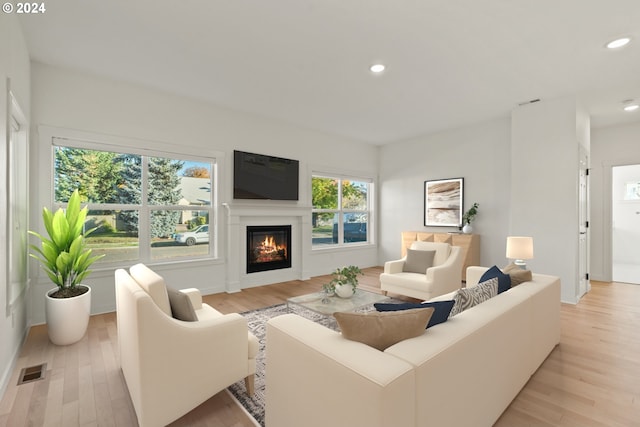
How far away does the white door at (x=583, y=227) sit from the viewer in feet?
14.2

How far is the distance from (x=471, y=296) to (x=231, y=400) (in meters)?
1.70

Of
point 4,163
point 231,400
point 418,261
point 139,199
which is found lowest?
point 231,400

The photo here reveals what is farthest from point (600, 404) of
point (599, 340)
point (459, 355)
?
point (459, 355)

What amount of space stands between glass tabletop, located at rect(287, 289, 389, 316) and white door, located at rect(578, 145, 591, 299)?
313 centimetres

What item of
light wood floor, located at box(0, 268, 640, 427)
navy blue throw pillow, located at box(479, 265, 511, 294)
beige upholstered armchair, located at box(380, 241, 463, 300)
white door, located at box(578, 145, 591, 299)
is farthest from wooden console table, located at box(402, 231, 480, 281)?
navy blue throw pillow, located at box(479, 265, 511, 294)

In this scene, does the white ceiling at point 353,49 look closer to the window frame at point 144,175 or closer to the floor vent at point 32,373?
the window frame at point 144,175

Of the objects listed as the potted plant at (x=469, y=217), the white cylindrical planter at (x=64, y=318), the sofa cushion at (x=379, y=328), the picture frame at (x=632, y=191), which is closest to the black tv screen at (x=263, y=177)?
the white cylindrical planter at (x=64, y=318)

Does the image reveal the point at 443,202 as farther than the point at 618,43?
Yes

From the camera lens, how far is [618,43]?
286 centimetres

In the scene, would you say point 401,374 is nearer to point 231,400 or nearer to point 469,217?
point 231,400

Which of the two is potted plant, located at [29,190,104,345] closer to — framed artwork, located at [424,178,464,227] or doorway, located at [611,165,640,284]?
framed artwork, located at [424,178,464,227]

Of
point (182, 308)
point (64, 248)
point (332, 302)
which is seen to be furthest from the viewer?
point (332, 302)

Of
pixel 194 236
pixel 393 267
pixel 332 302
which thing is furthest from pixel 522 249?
pixel 194 236

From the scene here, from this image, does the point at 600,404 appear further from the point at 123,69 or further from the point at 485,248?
the point at 123,69
